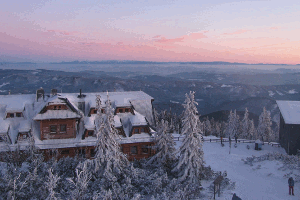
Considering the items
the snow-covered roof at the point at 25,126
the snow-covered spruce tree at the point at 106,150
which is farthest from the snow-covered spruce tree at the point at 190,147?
the snow-covered roof at the point at 25,126

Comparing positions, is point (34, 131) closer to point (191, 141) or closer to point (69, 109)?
point (69, 109)

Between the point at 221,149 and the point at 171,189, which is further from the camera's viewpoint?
the point at 221,149

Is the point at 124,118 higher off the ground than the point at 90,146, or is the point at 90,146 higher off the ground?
the point at 124,118

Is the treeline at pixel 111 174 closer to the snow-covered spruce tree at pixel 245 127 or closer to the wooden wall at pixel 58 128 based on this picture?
the wooden wall at pixel 58 128

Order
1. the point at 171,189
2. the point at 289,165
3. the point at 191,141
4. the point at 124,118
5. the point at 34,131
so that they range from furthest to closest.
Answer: the point at 124,118 → the point at 34,131 → the point at 289,165 → the point at 191,141 → the point at 171,189

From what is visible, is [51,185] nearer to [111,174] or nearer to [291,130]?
[111,174]

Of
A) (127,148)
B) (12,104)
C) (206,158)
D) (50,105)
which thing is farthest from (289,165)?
(12,104)

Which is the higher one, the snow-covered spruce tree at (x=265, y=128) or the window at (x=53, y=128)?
the window at (x=53, y=128)
